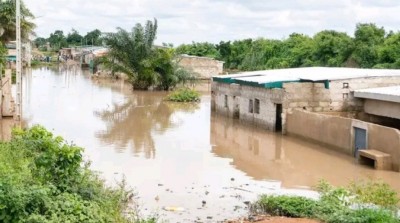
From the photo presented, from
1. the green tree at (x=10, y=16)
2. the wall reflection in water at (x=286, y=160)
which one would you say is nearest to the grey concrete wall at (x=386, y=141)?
the wall reflection in water at (x=286, y=160)

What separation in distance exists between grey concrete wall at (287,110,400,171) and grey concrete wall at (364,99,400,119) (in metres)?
2.18

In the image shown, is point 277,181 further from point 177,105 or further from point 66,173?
point 177,105

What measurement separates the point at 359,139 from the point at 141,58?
2579cm

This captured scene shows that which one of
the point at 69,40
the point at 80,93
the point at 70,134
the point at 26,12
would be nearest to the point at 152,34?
the point at 80,93

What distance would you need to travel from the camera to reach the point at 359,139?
15.0 metres

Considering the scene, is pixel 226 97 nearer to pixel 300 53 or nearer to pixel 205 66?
pixel 300 53

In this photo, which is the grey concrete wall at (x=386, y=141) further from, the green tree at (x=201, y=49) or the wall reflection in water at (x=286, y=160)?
the green tree at (x=201, y=49)

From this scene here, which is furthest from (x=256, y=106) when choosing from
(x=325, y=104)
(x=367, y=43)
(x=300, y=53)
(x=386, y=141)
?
(x=300, y=53)

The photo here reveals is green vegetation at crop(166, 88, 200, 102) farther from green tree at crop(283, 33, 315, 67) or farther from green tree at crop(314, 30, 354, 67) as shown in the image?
green tree at crop(283, 33, 315, 67)

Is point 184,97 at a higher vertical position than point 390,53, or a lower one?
lower

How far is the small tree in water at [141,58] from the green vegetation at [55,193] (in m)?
28.4

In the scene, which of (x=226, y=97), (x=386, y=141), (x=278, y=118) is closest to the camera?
(x=386, y=141)

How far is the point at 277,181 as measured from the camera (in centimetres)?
1292

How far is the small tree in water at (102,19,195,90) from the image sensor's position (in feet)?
128
